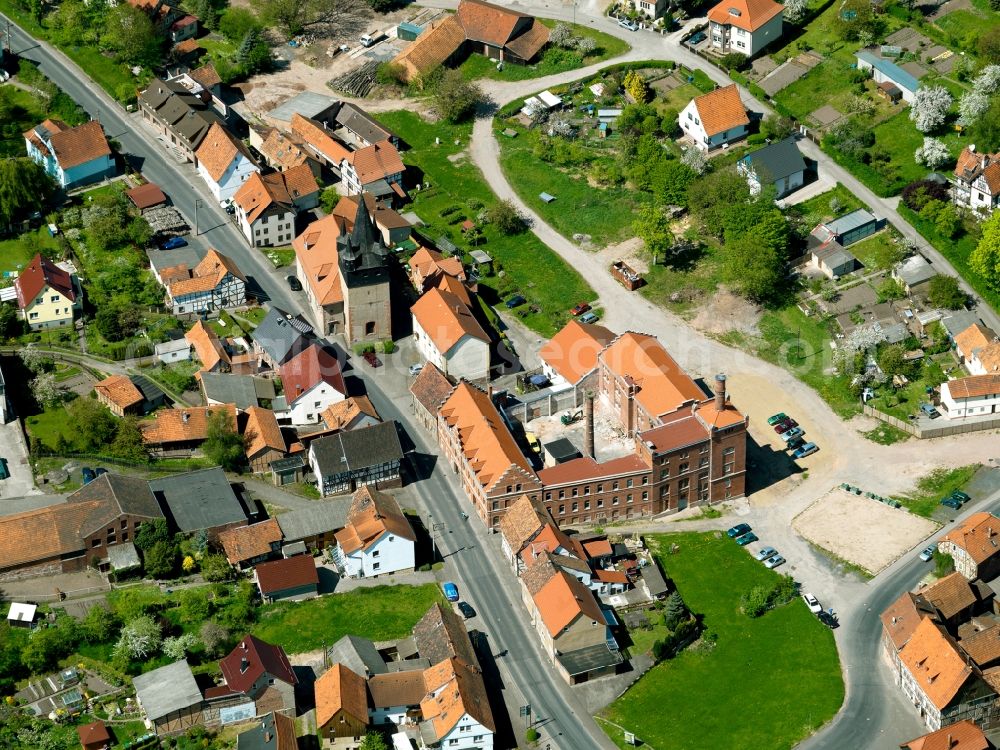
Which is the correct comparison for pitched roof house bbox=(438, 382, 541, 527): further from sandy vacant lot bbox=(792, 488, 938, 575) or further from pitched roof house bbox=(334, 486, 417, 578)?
sandy vacant lot bbox=(792, 488, 938, 575)

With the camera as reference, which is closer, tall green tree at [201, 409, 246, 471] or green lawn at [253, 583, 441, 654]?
green lawn at [253, 583, 441, 654]

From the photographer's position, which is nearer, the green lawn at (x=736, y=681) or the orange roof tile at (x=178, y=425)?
the green lawn at (x=736, y=681)

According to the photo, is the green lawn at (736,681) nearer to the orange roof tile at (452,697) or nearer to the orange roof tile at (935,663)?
the orange roof tile at (935,663)

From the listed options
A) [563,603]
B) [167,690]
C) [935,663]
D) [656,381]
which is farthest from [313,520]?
[935,663]

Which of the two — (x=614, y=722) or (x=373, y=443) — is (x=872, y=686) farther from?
(x=373, y=443)

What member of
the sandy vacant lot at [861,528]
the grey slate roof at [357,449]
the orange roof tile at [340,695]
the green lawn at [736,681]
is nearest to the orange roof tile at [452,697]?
the orange roof tile at [340,695]

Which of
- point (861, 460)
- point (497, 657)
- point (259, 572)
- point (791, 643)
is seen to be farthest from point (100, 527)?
point (861, 460)

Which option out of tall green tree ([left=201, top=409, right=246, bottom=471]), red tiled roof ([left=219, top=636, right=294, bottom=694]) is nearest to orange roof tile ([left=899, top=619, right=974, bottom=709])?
red tiled roof ([left=219, top=636, right=294, bottom=694])
